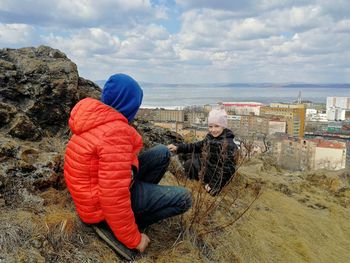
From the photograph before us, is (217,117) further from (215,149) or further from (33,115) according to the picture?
(33,115)

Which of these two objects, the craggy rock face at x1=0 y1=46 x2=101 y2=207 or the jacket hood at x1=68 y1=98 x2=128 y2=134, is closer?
the jacket hood at x1=68 y1=98 x2=128 y2=134

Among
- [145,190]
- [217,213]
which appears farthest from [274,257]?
[145,190]

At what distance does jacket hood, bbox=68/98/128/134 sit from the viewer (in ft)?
8.05

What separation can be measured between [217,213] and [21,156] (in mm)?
2016

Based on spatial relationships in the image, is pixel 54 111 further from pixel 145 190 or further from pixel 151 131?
pixel 145 190

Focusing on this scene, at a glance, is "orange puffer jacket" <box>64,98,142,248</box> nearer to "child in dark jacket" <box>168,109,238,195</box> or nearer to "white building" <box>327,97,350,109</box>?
"child in dark jacket" <box>168,109,238,195</box>

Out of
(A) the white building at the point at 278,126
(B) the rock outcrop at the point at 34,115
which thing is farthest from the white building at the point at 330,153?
(B) the rock outcrop at the point at 34,115

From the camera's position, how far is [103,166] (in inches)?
91.6

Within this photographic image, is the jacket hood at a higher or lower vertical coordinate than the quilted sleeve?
higher

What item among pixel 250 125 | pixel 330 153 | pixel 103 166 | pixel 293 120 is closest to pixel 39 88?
pixel 103 166

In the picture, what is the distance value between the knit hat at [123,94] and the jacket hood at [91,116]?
0.07 meters

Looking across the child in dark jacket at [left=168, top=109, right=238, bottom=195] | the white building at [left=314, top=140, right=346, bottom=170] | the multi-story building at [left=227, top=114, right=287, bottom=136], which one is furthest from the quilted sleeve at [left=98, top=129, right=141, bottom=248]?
the white building at [left=314, top=140, right=346, bottom=170]

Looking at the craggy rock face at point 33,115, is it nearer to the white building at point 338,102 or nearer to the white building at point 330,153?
the white building at point 330,153

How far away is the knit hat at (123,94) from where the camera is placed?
2533 mm
